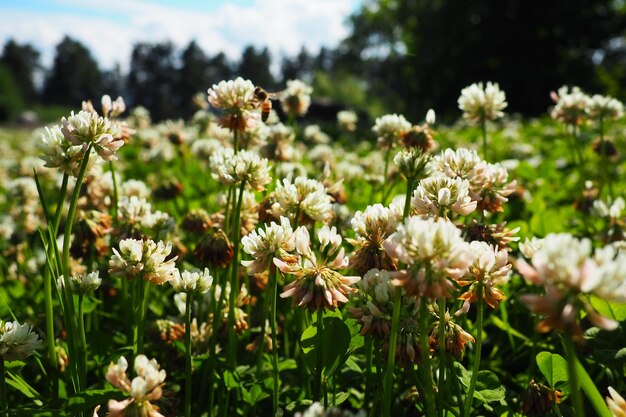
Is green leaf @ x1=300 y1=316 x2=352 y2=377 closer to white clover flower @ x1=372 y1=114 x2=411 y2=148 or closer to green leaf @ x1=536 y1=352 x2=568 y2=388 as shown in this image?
green leaf @ x1=536 y1=352 x2=568 y2=388

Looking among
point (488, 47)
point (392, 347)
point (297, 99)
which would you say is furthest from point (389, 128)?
point (488, 47)

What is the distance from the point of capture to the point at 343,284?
1.21 metres

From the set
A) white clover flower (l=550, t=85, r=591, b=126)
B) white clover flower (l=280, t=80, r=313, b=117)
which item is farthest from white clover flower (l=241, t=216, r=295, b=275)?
white clover flower (l=550, t=85, r=591, b=126)

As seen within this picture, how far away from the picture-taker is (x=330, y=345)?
1.32m

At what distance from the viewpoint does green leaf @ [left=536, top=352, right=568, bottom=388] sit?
4.36ft

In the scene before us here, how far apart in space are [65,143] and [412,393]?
101 cm

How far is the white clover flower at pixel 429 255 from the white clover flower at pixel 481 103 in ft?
4.54

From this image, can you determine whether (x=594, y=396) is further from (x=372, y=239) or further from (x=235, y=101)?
(x=235, y=101)

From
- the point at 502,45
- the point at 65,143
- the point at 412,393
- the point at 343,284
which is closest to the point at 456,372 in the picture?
the point at 412,393

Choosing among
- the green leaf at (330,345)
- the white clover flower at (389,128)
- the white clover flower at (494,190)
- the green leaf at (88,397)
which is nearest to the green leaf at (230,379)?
the green leaf at (330,345)

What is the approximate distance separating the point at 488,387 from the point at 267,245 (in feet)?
2.03

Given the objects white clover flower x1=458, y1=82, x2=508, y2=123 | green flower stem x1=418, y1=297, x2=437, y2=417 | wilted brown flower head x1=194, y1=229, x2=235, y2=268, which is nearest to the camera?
green flower stem x1=418, y1=297, x2=437, y2=417

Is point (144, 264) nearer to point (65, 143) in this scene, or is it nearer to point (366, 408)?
point (65, 143)

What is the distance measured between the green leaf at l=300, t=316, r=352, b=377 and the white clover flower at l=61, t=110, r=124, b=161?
2.02 ft
